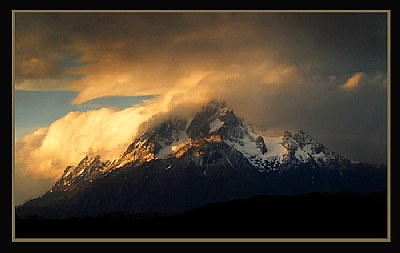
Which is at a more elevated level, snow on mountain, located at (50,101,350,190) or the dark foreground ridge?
snow on mountain, located at (50,101,350,190)

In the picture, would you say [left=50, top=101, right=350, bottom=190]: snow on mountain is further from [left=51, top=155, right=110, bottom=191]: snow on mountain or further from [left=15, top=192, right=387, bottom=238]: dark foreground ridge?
[left=15, top=192, right=387, bottom=238]: dark foreground ridge

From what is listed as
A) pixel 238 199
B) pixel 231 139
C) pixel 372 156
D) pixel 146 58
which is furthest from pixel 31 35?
pixel 372 156

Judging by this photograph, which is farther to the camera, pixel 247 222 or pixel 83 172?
pixel 83 172

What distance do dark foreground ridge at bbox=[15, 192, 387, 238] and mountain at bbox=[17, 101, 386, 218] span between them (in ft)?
0.29

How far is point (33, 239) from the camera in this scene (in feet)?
21.6

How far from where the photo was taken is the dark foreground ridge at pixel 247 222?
6.55 metres

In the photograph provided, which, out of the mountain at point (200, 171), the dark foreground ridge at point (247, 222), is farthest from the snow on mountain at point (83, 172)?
the dark foreground ridge at point (247, 222)

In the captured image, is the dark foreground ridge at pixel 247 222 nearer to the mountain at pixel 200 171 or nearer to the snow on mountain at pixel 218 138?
the mountain at pixel 200 171

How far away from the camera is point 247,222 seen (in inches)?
258

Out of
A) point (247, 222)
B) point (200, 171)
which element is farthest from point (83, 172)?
point (247, 222)

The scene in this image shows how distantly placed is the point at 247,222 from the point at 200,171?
74 cm

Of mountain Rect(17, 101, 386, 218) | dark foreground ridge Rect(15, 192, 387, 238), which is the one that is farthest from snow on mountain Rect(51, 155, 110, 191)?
dark foreground ridge Rect(15, 192, 387, 238)

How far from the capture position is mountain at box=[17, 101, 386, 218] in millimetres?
6609

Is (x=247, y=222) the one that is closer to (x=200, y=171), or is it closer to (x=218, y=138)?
(x=200, y=171)
